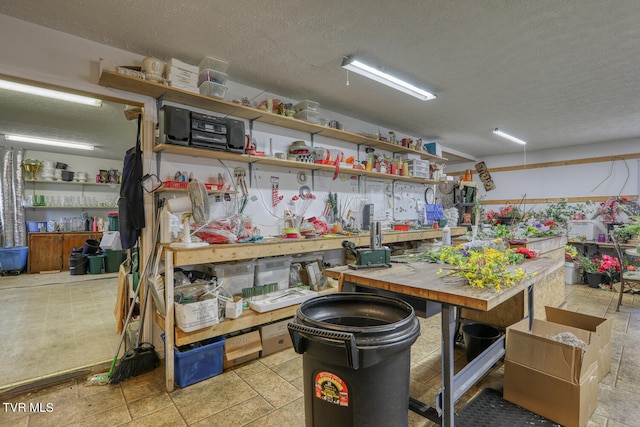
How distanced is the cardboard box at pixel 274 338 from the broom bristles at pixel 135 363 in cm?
89

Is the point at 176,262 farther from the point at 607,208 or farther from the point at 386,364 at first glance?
the point at 607,208

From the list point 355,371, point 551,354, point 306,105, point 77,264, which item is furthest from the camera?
point 77,264

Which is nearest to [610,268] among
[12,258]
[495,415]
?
[495,415]

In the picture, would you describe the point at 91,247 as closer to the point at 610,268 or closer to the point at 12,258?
the point at 12,258

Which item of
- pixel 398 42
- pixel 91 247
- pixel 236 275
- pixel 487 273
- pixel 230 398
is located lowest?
pixel 230 398

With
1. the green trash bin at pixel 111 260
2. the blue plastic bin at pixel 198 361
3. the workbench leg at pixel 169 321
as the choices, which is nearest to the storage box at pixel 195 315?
the workbench leg at pixel 169 321

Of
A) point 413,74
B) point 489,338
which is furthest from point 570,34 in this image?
point 489,338

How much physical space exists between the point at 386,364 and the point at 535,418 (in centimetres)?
146

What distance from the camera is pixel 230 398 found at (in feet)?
6.71

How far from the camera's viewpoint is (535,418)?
5.87ft

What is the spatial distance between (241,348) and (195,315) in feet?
1.88

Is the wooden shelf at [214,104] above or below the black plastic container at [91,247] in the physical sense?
above

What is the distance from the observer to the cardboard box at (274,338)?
265 centimetres

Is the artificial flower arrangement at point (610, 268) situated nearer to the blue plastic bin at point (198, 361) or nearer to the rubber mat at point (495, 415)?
the rubber mat at point (495, 415)
